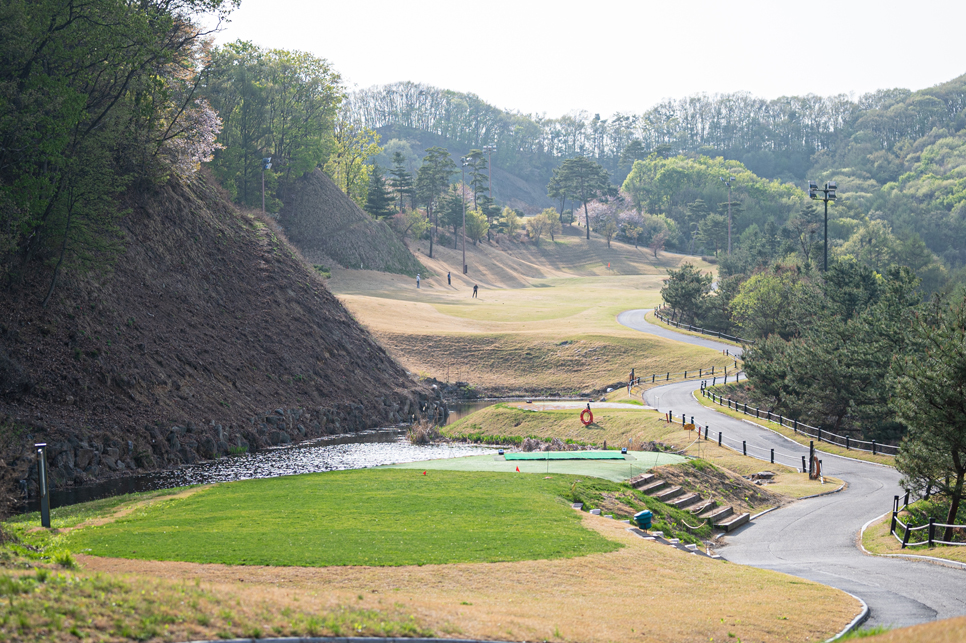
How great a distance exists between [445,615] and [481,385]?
165 ft

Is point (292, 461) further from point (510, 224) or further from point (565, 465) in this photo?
point (510, 224)

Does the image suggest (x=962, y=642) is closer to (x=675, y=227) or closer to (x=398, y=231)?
(x=398, y=231)

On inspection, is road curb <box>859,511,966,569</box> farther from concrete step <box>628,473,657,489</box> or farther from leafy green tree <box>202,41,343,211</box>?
leafy green tree <box>202,41,343,211</box>

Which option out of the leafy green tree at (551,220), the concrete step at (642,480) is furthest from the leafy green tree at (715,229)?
the concrete step at (642,480)

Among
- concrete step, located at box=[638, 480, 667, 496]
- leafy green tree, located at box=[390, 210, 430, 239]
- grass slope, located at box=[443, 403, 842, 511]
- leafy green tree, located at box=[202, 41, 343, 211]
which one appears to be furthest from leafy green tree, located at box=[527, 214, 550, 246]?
concrete step, located at box=[638, 480, 667, 496]

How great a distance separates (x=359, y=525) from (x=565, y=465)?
13.2 meters

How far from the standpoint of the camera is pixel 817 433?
41781mm

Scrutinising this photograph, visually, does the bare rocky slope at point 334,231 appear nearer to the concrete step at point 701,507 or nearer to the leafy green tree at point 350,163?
the leafy green tree at point 350,163

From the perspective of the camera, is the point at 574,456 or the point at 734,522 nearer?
the point at 734,522

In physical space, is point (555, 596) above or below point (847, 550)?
above

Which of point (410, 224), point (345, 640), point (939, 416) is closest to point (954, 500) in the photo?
point (939, 416)

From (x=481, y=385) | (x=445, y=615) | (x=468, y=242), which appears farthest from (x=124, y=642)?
(x=468, y=242)

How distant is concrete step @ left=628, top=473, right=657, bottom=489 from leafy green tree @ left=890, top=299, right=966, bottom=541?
8.33 meters

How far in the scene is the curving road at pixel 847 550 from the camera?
1576 cm
